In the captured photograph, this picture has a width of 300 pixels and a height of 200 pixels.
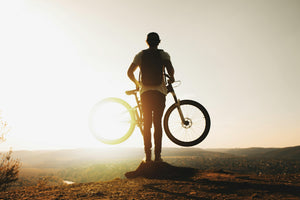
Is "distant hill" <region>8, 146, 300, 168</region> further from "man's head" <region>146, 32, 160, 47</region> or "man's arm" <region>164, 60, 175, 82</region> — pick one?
"man's head" <region>146, 32, 160, 47</region>

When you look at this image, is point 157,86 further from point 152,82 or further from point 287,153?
point 287,153

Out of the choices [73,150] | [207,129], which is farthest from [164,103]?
[73,150]

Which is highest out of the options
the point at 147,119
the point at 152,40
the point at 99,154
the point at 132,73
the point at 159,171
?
the point at 152,40

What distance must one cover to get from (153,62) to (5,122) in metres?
7.56

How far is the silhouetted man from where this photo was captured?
184 inches

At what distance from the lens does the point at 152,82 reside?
4.66 metres

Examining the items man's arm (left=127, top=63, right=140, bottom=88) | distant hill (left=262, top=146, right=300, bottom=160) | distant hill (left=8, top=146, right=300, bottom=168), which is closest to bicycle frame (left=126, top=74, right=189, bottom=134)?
man's arm (left=127, top=63, right=140, bottom=88)

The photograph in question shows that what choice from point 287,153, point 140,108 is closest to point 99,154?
point 287,153

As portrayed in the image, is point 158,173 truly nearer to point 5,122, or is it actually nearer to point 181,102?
point 181,102

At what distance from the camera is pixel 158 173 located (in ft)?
15.7

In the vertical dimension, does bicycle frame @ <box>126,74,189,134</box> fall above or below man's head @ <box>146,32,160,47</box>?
below

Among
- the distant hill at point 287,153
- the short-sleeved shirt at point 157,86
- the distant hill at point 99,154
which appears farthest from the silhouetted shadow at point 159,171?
the distant hill at point 287,153

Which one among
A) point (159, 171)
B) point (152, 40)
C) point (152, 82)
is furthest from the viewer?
point (152, 40)

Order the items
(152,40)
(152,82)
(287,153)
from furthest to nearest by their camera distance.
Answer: (287,153) → (152,40) → (152,82)
